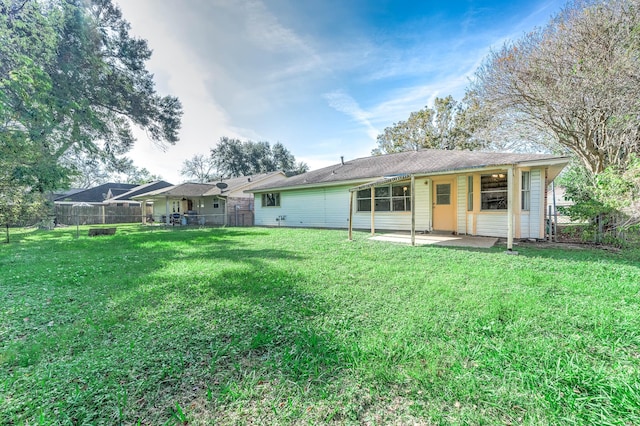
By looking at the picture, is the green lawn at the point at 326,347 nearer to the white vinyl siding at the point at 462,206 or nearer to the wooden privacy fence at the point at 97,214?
the white vinyl siding at the point at 462,206

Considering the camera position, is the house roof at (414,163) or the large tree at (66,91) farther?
the large tree at (66,91)

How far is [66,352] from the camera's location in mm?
2451

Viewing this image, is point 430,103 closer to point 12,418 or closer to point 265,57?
point 265,57

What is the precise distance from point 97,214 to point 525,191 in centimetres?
3025

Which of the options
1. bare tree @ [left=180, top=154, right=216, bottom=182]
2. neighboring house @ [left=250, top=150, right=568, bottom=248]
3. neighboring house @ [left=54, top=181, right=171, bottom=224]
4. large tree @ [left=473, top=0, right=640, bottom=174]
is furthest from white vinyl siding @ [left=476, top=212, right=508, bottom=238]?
bare tree @ [left=180, top=154, right=216, bottom=182]

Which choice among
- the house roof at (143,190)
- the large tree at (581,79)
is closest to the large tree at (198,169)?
the house roof at (143,190)

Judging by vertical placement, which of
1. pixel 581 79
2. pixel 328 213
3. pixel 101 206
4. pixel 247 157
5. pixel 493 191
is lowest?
pixel 328 213

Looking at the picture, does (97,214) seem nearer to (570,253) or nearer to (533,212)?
(533,212)

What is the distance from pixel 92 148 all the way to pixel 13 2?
Result: 6.84 metres

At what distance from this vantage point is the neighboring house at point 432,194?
8.24 m

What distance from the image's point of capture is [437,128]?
24.2 m

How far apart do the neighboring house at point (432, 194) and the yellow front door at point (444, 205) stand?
3 cm

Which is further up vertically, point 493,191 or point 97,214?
point 493,191

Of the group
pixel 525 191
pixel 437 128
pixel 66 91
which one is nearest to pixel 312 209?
pixel 525 191
